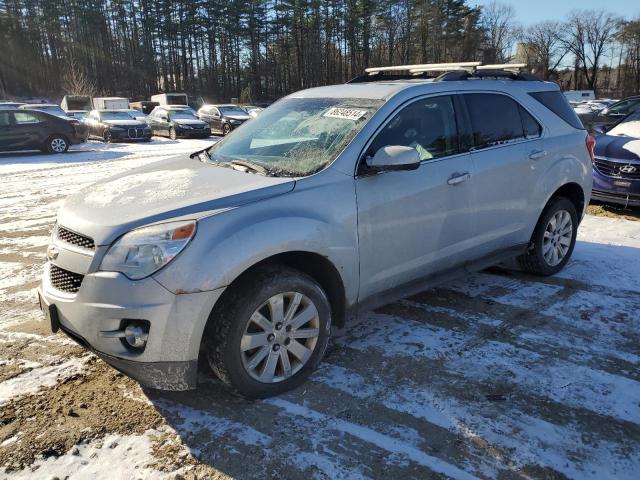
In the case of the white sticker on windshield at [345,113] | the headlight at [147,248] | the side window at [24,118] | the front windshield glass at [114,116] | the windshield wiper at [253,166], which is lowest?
the headlight at [147,248]

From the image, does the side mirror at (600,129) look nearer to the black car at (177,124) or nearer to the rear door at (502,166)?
the rear door at (502,166)

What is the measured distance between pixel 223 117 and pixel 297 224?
2503 cm

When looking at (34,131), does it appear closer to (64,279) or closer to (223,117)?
(223,117)

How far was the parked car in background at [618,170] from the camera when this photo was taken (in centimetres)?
715

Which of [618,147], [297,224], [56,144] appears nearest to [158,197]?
[297,224]

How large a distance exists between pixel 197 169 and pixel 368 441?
6.94 feet

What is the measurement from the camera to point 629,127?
27.2 ft

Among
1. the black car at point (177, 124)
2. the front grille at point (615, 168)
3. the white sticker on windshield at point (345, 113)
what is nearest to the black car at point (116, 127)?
the black car at point (177, 124)

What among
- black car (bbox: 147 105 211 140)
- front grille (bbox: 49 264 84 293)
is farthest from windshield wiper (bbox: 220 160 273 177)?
black car (bbox: 147 105 211 140)

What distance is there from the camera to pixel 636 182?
279 inches

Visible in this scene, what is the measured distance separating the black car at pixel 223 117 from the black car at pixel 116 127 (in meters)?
4.84

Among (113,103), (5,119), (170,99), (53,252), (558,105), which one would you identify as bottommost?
(53,252)

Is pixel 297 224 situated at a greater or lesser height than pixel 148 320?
greater

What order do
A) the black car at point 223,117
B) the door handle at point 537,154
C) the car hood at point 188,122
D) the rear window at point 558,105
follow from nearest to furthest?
the door handle at point 537,154 < the rear window at point 558,105 < the car hood at point 188,122 < the black car at point 223,117
